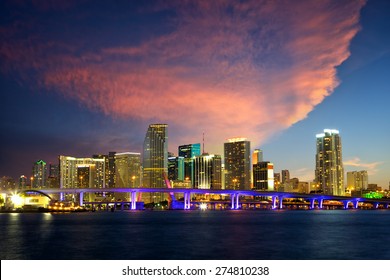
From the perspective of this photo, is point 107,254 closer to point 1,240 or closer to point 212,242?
point 212,242

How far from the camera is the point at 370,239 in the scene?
74688mm
